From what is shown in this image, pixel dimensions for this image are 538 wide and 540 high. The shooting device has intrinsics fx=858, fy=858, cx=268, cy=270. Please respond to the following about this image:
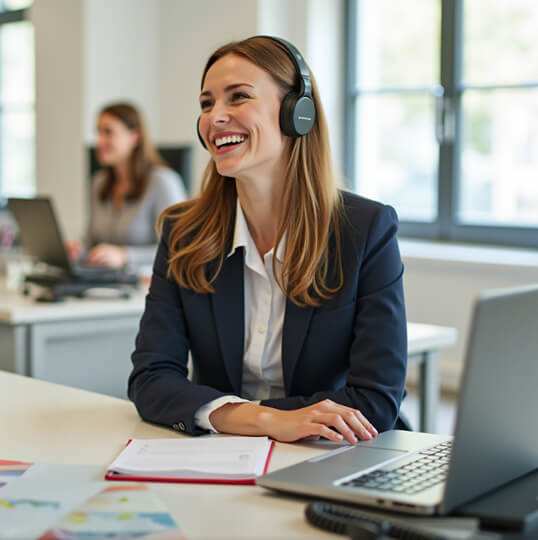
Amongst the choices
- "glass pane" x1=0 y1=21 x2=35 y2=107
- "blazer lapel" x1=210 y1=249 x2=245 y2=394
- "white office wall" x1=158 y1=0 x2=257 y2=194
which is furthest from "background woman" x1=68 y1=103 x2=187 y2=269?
"glass pane" x1=0 y1=21 x2=35 y2=107

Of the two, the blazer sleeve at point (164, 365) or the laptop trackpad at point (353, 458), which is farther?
the blazer sleeve at point (164, 365)

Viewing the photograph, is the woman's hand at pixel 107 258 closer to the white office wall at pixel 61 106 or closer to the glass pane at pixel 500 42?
the glass pane at pixel 500 42

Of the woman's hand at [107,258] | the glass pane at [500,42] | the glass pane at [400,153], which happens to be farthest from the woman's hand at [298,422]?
the glass pane at [400,153]

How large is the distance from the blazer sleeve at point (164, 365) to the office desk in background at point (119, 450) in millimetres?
31

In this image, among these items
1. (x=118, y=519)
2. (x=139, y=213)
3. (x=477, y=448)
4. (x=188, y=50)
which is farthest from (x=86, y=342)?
(x=188, y=50)

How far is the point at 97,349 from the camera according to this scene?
9.27 feet

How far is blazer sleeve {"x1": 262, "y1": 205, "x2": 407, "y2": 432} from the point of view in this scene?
5.03ft

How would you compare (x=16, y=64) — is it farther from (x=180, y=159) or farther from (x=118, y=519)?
(x=118, y=519)

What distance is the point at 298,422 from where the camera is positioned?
1361 millimetres

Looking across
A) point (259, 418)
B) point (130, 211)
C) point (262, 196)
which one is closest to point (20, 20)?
point (130, 211)

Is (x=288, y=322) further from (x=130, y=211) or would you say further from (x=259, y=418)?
(x=130, y=211)

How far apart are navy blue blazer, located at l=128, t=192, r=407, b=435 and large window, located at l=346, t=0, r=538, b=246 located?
2746mm

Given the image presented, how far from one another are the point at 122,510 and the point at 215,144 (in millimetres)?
818

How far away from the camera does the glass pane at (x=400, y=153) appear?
4.55 meters
